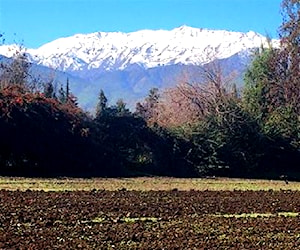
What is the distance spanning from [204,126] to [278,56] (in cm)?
1337

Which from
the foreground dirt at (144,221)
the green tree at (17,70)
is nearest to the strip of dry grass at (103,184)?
the foreground dirt at (144,221)

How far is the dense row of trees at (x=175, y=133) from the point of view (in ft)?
134

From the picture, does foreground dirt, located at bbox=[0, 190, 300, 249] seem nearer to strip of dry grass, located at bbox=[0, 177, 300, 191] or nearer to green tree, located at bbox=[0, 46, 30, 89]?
strip of dry grass, located at bbox=[0, 177, 300, 191]

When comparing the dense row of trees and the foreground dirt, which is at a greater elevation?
the dense row of trees

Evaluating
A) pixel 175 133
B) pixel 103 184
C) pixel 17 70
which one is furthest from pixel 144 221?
pixel 17 70

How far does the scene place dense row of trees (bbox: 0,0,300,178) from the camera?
4072 centimetres

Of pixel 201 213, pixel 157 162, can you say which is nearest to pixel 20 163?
pixel 157 162

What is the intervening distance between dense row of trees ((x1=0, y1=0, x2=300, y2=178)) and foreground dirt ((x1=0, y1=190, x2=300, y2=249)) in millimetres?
13603

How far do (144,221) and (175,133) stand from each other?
28.8m

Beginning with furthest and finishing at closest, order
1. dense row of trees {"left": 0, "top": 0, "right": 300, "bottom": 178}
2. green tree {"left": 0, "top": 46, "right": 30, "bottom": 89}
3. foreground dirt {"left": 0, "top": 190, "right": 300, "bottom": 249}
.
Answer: green tree {"left": 0, "top": 46, "right": 30, "bottom": 89} < dense row of trees {"left": 0, "top": 0, "right": 300, "bottom": 178} < foreground dirt {"left": 0, "top": 190, "right": 300, "bottom": 249}

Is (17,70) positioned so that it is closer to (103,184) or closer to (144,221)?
(103,184)

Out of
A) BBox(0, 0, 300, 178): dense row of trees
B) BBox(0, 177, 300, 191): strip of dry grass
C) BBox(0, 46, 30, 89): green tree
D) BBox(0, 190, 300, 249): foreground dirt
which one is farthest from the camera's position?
BBox(0, 46, 30, 89): green tree

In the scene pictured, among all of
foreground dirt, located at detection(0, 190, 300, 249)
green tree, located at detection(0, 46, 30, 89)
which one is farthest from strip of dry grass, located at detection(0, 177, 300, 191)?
green tree, located at detection(0, 46, 30, 89)

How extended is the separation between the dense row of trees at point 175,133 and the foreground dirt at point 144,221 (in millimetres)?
13603
